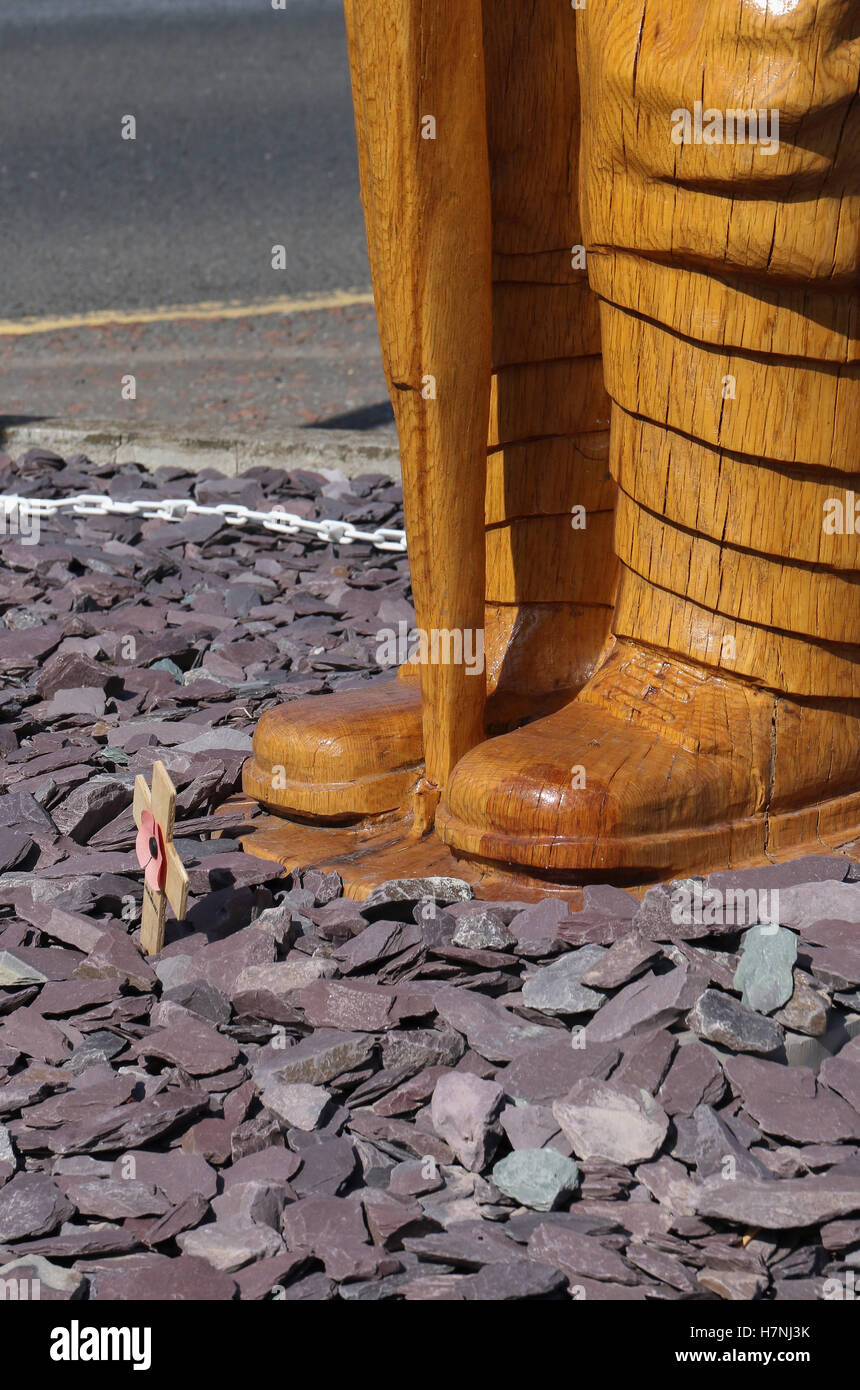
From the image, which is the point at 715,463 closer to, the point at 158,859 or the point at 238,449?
the point at 158,859

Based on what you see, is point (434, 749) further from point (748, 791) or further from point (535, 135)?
point (535, 135)

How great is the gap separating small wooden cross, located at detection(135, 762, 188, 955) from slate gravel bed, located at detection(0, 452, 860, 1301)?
0.05 m

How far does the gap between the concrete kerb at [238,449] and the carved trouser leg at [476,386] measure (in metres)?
2.09

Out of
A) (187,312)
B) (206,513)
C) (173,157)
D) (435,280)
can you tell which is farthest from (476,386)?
(173,157)

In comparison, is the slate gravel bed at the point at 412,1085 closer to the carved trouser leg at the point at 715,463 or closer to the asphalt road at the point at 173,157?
the carved trouser leg at the point at 715,463

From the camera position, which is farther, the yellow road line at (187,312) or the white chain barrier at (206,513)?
the yellow road line at (187,312)

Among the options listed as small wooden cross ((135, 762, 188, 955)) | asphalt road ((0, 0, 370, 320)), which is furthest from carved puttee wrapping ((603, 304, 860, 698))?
asphalt road ((0, 0, 370, 320))

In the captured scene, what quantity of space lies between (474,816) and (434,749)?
18 centimetres

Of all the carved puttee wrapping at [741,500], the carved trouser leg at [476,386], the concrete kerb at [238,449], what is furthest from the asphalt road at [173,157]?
the carved puttee wrapping at [741,500]

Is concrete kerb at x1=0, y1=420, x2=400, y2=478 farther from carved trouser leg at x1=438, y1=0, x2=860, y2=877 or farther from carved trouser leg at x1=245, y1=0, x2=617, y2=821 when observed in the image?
carved trouser leg at x1=438, y1=0, x2=860, y2=877

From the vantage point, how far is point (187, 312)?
Result: 6926 mm

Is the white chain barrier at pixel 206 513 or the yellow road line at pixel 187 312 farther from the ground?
the yellow road line at pixel 187 312

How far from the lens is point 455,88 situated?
1.97 metres

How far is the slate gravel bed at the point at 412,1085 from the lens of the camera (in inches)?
61.1
